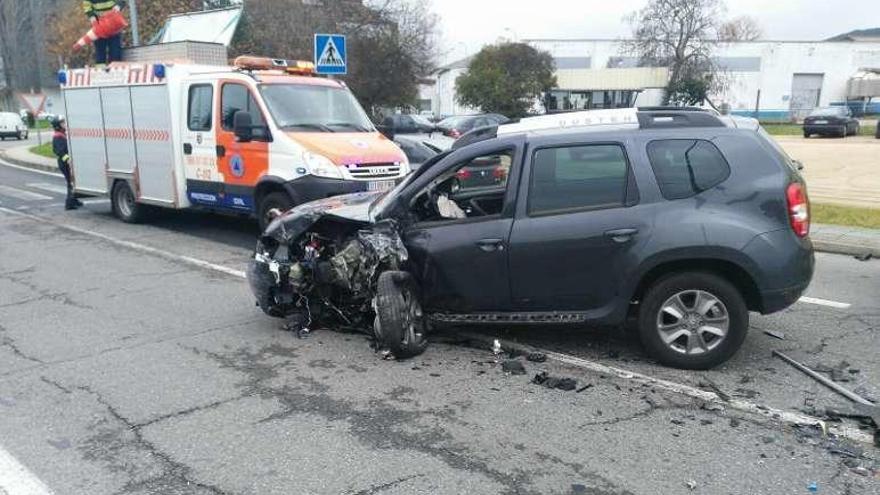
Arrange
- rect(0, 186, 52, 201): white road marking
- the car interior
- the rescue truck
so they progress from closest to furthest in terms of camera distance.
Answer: the car interior
the rescue truck
rect(0, 186, 52, 201): white road marking

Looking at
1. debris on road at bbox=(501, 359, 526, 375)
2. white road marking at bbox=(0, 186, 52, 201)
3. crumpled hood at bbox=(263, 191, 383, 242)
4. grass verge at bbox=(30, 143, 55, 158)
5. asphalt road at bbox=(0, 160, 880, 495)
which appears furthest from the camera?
grass verge at bbox=(30, 143, 55, 158)

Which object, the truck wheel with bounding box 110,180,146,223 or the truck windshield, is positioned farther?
the truck wheel with bounding box 110,180,146,223

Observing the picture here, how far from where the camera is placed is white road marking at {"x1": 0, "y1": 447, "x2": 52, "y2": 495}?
Result: 340cm

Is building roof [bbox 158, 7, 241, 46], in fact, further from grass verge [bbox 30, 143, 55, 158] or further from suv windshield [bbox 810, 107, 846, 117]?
suv windshield [bbox 810, 107, 846, 117]

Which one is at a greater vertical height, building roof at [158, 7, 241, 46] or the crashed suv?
building roof at [158, 7, 241, 46]

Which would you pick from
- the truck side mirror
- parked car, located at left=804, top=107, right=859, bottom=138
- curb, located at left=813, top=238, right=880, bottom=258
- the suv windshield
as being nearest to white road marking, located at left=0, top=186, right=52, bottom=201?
the truck side mirror

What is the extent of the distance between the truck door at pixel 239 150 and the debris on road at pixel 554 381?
18.1 feet

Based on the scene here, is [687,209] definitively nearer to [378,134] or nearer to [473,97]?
[378,134]

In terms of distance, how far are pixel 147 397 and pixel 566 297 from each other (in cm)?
294

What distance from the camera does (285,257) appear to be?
573cm

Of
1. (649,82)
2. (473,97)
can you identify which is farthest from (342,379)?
(649,82)

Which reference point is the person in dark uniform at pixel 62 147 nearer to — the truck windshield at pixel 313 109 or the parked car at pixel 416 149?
the truck windshield at pixel 313 109

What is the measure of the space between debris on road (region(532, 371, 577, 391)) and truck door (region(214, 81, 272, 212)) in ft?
18.1

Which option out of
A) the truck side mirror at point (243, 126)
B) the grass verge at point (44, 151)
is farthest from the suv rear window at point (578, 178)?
the grass verge at point (44, 151)
